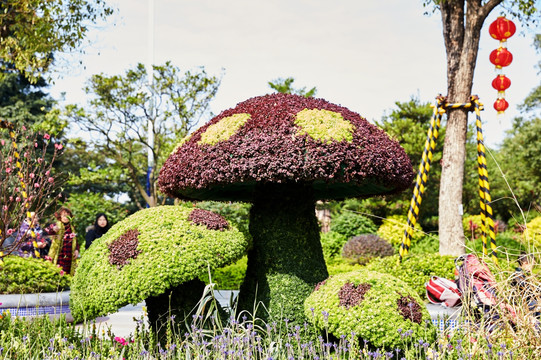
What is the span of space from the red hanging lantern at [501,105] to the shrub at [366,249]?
4.78m

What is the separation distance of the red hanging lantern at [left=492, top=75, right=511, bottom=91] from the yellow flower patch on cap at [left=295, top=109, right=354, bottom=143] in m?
5.90

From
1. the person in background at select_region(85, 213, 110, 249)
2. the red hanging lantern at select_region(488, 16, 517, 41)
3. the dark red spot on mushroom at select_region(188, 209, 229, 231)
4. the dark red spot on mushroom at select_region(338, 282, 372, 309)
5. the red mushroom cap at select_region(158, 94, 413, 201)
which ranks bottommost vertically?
the dark red spot on mushroom at select_region(338, 282, 372, 309)

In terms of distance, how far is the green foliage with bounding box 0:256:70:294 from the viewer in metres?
6.17

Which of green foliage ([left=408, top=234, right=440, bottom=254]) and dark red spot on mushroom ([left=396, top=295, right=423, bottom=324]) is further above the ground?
green foliage ([left=408, top=234, right=440, bottom=254])

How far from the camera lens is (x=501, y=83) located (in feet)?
29.4

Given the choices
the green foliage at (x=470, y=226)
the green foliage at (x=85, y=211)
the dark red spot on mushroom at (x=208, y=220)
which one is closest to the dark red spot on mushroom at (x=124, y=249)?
the dark red spot on mushroom at (x=208, y=220)

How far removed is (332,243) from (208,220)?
1030cm

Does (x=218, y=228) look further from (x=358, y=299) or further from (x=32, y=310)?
(x=32, y=310)

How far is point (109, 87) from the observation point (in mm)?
16750

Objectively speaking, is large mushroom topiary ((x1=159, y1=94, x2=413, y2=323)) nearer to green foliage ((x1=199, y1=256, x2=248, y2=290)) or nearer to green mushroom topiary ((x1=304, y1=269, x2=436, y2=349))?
green mushroom topiary ((x1=304, y1=269, x2=436, y2=349))

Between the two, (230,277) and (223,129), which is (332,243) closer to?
(230,277)

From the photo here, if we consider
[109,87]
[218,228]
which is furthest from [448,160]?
[109,87]

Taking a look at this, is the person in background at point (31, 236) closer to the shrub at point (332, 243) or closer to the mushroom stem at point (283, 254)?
the mushroom stem at point (283, 254)

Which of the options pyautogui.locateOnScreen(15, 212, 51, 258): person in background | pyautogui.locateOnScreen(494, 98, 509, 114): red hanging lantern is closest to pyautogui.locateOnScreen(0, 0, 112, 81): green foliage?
pyautogui.locateOnScreen(15, 212, 51, 258): person in background
